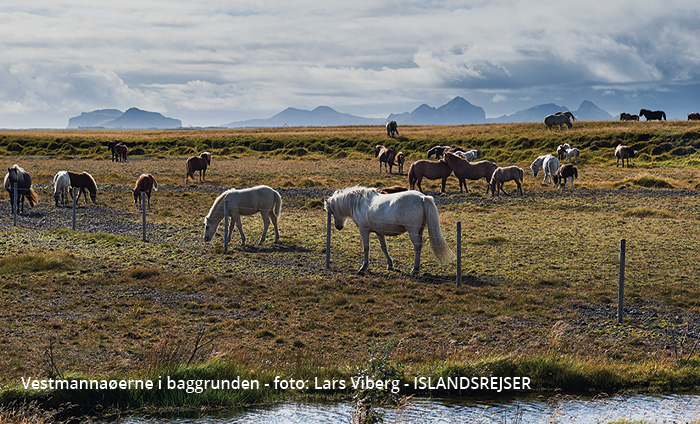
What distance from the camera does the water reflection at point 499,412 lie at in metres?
7.49

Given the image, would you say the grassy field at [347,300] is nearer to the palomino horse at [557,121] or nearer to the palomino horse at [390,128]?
the palomino horse at [557,121]

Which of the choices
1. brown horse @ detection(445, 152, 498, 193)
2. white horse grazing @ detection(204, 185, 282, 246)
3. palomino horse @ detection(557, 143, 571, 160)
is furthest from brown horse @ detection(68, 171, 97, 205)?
Result: palomino horse @ detection(557, 143, 571, 160)

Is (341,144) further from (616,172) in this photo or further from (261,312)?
(261,312)

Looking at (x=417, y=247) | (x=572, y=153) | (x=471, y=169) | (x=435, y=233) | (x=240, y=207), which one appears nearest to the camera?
(x=435, y=233)

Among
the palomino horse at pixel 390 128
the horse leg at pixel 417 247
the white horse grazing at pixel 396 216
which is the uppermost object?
the palomino horse at pixel 390 128

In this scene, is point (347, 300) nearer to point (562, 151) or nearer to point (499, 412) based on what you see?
point (499, 412)

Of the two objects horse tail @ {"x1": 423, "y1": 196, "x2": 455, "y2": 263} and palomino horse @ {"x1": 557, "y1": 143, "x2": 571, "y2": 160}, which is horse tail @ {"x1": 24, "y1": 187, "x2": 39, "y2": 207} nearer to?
horse tail @ {"x1": 423, "y1": 196, "x2": 455, "y2": 263}

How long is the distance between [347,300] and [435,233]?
279 cm

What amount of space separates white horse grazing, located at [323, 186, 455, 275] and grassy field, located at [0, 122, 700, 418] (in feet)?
1.91

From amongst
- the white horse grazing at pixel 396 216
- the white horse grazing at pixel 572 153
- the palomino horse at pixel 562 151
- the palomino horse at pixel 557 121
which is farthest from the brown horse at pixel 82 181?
the palomino horse at pixel 557 121

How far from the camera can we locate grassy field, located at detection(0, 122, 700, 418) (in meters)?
8.80

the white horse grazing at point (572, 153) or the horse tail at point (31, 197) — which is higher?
the white horse grazing at point (572, 153)

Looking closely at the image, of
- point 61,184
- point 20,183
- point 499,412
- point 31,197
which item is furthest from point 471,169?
point 499,412

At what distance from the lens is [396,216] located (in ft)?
47.0
